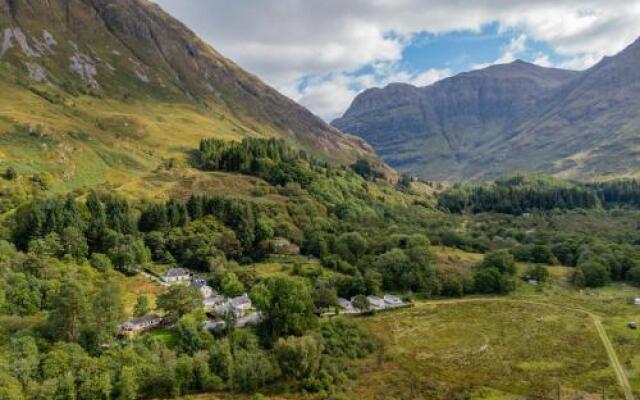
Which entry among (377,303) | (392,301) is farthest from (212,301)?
(392,301)

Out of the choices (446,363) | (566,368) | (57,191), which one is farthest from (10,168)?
(566,368)

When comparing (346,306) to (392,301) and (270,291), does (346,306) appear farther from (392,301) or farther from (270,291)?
(270,291)

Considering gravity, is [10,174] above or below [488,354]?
above

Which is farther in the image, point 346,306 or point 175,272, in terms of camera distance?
point 175,272

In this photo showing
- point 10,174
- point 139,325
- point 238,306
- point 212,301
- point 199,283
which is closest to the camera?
point 139,325

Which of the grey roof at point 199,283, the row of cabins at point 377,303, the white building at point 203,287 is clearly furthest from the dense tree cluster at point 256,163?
the row of cabins at point 377,303

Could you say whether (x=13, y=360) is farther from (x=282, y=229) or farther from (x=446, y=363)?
(x=282, y=229)

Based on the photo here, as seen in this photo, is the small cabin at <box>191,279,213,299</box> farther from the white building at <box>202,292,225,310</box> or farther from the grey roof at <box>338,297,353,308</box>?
the grey roof at <box>338,297,353,308</box>

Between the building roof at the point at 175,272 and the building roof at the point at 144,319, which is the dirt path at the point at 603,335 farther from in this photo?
the building roof at the point at 144,319

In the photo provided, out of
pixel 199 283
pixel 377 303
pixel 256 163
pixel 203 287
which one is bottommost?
pixel 377 303
